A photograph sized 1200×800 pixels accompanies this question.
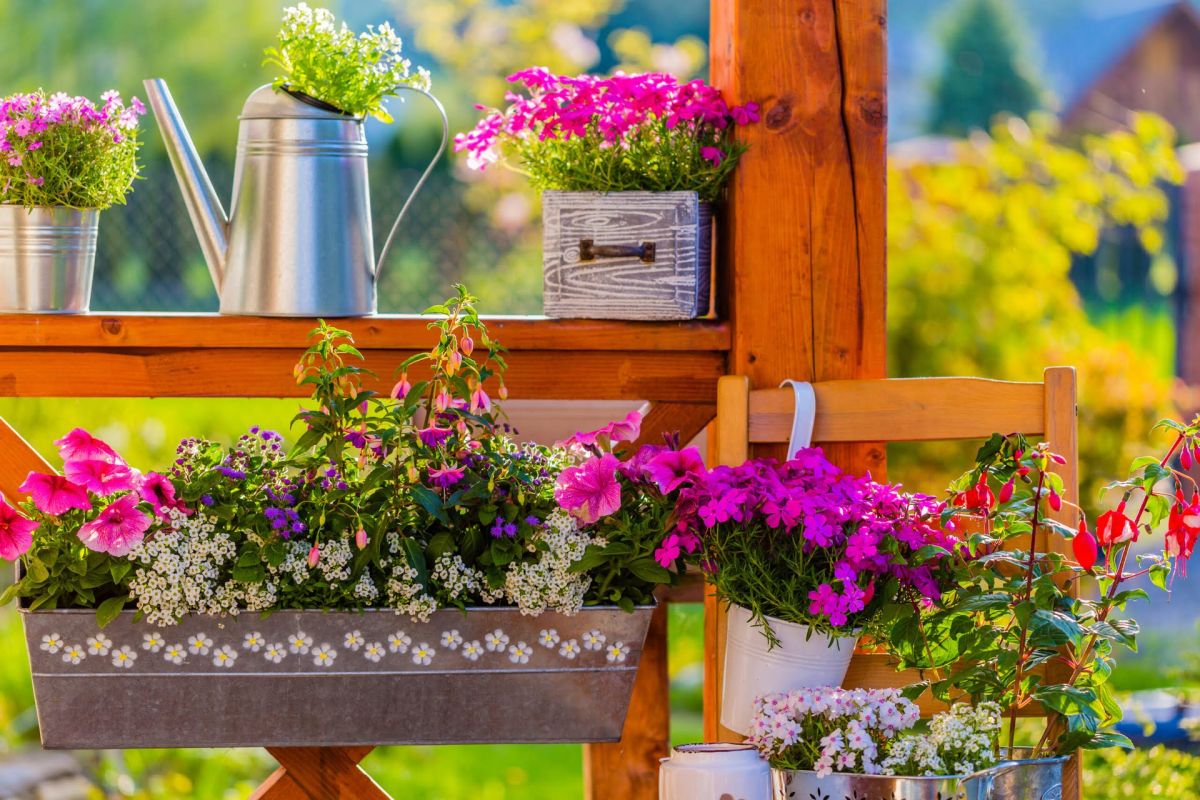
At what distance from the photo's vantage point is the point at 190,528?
4.32 ft

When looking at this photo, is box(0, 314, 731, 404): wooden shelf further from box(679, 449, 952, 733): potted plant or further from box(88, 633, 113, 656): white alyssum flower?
box(88, 633, 113, 656): white alyssum flower

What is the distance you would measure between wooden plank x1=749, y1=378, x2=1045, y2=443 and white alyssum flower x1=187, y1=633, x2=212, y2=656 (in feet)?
2.30

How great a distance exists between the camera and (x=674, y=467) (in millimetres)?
1390

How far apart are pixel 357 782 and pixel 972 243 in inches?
120

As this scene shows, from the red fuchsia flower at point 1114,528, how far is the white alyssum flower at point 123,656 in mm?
951

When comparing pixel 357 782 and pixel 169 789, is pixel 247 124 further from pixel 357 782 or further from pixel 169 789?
pixel 169 789

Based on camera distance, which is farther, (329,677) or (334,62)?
(334,62)

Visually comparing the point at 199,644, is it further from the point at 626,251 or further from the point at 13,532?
the point at 626,251

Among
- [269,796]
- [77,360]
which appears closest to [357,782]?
[269,796]

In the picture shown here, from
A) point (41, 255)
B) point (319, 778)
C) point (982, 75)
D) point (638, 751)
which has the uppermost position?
point (982, 75)

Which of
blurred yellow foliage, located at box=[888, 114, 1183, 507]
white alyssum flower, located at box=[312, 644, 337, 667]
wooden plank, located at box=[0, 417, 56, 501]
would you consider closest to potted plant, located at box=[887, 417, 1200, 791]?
white alyssum flower, located at box=[312, 644, 337, 667]

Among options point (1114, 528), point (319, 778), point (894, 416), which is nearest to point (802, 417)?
point (894, 416)

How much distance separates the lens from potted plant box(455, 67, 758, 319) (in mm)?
1697

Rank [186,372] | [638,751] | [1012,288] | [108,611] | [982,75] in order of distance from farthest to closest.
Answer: [982,75] < [1012,288] < [638,751] < [186,372] < [108,611]
